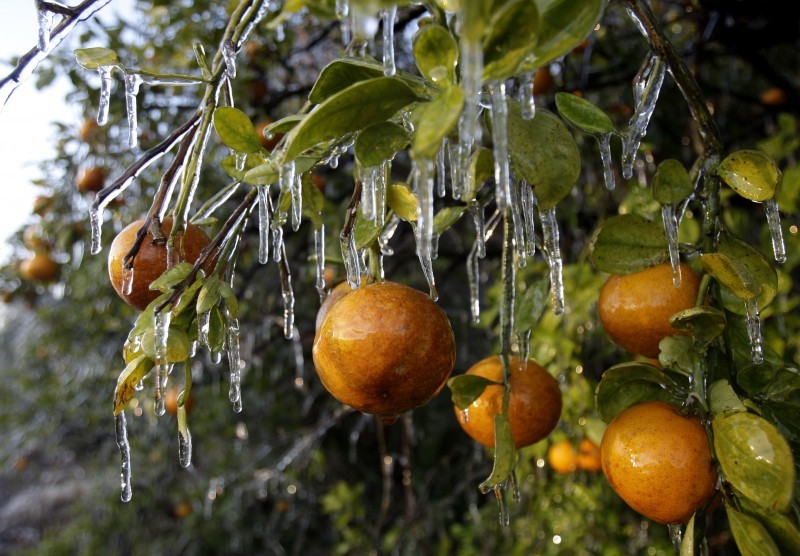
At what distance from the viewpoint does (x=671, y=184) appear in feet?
2.34

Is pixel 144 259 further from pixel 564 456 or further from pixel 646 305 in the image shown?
pixel 564 456

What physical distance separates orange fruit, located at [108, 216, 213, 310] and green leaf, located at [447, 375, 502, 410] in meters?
0.33

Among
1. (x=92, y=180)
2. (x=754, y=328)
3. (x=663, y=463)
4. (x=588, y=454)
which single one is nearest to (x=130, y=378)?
(x=663, y=463)

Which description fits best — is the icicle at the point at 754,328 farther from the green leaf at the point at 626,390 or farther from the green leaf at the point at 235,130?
the green leaf at the point at 235,130

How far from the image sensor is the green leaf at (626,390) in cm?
70

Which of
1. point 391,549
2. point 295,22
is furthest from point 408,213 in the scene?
point 391,549

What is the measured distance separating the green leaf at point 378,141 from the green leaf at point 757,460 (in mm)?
375

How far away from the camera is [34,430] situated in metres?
4.04

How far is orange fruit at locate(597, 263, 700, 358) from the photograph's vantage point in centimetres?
72

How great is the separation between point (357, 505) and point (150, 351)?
2624 mm

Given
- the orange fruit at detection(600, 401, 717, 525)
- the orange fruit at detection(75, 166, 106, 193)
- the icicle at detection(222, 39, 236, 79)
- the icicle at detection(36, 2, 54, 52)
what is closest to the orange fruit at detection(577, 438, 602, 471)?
the orange fruit at detection(600, 401, 717, 525)

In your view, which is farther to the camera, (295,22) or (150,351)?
(295,22)

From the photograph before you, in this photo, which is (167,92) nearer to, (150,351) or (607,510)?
(150,351)

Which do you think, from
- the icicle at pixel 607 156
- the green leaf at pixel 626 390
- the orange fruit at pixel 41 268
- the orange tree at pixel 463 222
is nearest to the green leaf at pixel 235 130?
the orange tree at pixel 463 222
